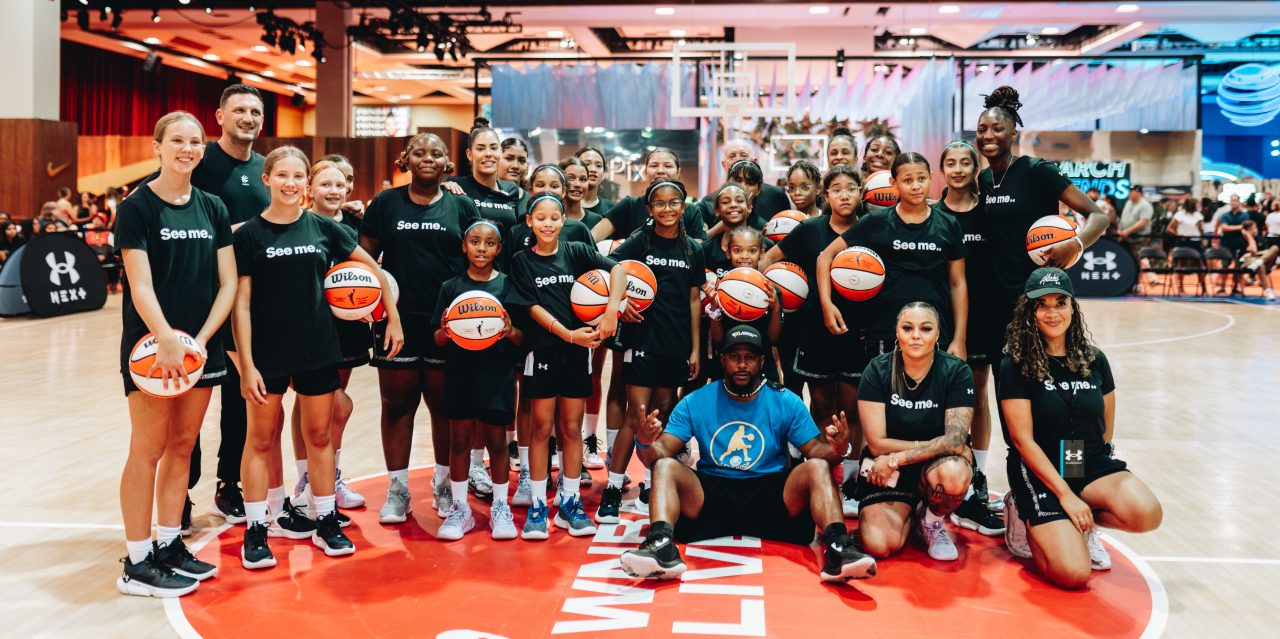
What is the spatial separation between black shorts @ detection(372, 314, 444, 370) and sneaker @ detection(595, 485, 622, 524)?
0.94m

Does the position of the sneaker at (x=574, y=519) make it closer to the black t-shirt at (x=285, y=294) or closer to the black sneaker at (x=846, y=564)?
the black sneaker at (x=846, y=564)

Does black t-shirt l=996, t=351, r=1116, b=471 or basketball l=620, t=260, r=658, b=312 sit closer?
black t-shirt l=996, t=351, r=1116, b=471

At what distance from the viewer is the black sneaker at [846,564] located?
338 centimetres

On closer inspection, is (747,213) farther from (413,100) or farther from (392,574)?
(413,100)

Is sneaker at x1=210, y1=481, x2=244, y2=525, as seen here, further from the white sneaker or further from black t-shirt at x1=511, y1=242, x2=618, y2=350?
black t-shirt at x1=511, y1=242, x2=618, y2=350

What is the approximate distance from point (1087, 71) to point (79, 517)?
16.9 meters

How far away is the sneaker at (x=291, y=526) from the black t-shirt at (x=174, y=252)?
969 millimetres

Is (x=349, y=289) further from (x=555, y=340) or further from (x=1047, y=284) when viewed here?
(x=1047, y=284)

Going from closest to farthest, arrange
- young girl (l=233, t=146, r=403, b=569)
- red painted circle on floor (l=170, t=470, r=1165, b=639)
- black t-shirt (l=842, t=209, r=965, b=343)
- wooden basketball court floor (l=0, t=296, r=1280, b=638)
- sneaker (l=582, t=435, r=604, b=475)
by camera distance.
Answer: red painted circle on floor (l=170, t=470, r=1165, b=639)
wooden basketball court floor (l=0, t=296, r=1280, b=638)
young girl (l=233, t=146, r=403, b=569)
black t-shirt (l=842, t=209, r=965, b=343)
sneaker (l=582, t=435, r=604, b=475)

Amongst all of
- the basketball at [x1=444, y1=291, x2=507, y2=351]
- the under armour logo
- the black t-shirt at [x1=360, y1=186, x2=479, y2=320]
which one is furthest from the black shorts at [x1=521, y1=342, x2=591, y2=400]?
the under armour logo

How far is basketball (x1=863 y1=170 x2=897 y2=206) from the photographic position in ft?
14.8

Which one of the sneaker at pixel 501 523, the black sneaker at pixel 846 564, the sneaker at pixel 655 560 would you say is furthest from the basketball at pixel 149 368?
the black sneaker at pixel 846 564

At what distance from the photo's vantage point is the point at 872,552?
3.75 m

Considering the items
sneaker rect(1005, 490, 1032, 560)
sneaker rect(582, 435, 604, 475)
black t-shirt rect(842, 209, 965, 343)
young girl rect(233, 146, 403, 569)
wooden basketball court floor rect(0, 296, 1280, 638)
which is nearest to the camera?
wooden basketball court floor rect(0, 296, 1280, 638)
